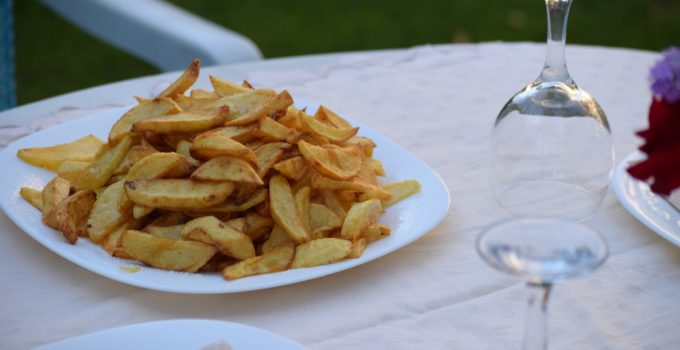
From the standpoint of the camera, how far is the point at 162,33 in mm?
2129

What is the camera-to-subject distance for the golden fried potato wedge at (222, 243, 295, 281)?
3.32 ft

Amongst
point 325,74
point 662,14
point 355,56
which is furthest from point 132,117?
point 662,14

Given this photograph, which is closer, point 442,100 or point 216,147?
point 216,147

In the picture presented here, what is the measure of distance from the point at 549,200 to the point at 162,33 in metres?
1.19

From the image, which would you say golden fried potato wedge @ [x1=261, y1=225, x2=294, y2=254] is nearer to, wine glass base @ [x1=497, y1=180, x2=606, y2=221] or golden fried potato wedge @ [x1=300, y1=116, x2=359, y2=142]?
golden fried potato wedge @ [x1=300, y1=116, x2=359, y2=142]

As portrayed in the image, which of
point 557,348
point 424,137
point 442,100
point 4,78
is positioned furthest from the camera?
point 4,78

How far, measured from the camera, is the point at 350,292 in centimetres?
105

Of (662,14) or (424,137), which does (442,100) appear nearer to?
(424,137)

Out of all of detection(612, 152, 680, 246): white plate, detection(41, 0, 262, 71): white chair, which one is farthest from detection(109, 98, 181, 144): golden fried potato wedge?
detection(41, 0, 262, 71): white chair

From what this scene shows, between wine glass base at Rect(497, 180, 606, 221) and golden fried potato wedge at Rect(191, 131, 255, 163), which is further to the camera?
wine glass base at Rect(497, 180, 606, 221)

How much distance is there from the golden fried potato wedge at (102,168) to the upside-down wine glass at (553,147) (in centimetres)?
50

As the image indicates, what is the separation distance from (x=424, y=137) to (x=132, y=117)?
1.72 ft

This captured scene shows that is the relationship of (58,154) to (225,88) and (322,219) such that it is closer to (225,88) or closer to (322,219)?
(225,88)

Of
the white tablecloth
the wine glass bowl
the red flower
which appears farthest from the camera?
the white tablecloth
